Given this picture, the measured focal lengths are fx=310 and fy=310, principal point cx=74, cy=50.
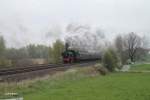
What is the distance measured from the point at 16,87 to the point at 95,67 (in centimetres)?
2356

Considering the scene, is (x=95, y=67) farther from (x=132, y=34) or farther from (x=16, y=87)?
(x=132, y=34)

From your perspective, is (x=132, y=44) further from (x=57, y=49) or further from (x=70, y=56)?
(x=70, y=56)

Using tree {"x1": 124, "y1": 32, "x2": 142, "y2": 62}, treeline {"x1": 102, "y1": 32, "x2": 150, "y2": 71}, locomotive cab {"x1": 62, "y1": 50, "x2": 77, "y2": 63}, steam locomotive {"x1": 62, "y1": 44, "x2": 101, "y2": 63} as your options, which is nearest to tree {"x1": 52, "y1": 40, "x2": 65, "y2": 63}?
steam locomotive {"x1": 62, "y1": 44, "x2": 101, "y2": 63}

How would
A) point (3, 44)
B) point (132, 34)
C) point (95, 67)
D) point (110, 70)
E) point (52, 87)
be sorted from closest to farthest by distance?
point (52, 87)
point (95, 67)
point (110, 70)
point (3, 44)
point (132, 34)

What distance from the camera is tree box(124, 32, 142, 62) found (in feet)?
339

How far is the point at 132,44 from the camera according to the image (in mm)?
108000

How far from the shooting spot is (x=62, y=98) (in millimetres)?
17859

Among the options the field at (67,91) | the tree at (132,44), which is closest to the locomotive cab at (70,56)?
the field at (67,91)

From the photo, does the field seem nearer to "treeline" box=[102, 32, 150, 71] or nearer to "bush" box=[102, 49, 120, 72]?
"bush" box=[102, 49, 120, 72]

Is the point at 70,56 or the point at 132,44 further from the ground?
the point at 132,44

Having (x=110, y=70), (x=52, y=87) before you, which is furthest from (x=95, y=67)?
(x=52, y=87)

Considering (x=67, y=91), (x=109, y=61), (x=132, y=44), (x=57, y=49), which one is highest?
(x=132, y=44)

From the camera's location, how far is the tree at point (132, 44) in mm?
103325

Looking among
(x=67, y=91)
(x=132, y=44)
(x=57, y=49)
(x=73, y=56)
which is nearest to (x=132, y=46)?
(x=132, y=44)
